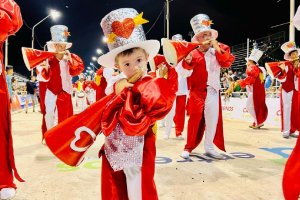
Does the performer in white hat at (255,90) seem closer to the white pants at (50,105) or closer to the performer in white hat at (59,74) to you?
the performer in white hat at (59,74)

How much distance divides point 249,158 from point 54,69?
3440mm

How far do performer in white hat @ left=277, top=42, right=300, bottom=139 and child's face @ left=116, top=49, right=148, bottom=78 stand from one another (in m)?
5.80

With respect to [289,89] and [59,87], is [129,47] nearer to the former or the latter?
[59,87]

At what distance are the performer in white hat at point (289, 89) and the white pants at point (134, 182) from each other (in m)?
5.84

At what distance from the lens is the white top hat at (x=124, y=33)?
190 centimetres

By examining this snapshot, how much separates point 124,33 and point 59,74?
377cm

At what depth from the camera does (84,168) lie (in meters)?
3.99

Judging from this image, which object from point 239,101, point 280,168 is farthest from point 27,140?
point 239,101

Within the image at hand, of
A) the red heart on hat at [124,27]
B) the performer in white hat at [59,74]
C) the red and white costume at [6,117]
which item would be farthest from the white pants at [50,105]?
the red heart on hat at [124,27]

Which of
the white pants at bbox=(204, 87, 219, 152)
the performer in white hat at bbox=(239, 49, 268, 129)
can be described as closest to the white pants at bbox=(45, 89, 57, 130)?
the white pants at bbox=(204, 87, 219, 152)

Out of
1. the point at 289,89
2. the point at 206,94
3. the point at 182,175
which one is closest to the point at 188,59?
the point at 206,94

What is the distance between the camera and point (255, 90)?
8828 mm

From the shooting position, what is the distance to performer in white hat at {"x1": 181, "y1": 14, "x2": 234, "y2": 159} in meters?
4.38

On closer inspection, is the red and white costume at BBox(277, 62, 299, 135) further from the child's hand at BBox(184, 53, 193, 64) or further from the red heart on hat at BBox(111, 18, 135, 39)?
the red heart on hat at BBox(111, 18, 135, 39)
